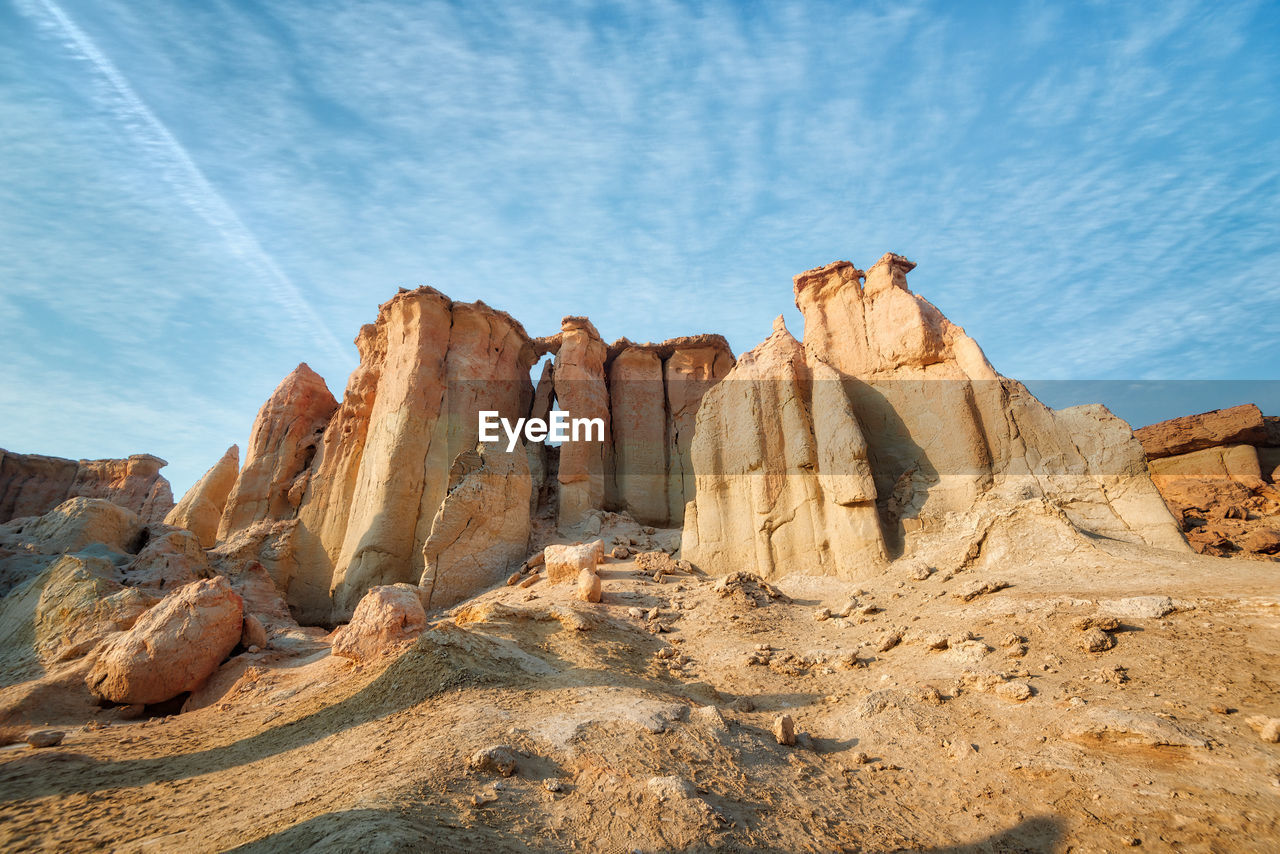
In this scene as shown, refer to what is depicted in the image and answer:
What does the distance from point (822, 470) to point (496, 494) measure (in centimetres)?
684

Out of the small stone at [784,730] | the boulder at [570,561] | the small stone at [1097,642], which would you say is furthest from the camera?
the boulder at [570,561]

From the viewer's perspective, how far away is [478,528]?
13602mm

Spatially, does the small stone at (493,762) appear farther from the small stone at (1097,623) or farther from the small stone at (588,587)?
the small stone at (1097,623)

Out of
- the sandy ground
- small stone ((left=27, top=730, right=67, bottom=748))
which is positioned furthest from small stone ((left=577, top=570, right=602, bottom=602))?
small stone ((left=27, top=730, right=67, bottom=748))

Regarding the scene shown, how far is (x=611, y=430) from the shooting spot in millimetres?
19062

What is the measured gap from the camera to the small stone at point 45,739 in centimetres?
638

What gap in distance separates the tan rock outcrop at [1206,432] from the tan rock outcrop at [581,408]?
15102 mm

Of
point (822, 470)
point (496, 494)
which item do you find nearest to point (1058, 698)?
point (822, 470)

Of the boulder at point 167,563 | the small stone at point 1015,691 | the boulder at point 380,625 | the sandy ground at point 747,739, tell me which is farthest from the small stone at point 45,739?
the small stone at point 1015,691

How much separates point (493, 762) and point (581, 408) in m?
13.5

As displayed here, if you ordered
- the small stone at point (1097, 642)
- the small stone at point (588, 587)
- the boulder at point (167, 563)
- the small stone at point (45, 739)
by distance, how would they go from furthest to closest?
the boulder at point (167, 563), the small stone at point (588, 587), the small stone at point (1097, 642), the small stone at point (45, 739)

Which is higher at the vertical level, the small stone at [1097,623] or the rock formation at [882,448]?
the rock formation at [882,448]

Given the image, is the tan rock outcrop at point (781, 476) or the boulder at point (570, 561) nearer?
the tan rock outcrop at point (781, 476)

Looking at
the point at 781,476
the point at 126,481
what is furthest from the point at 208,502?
the point at 781,476
